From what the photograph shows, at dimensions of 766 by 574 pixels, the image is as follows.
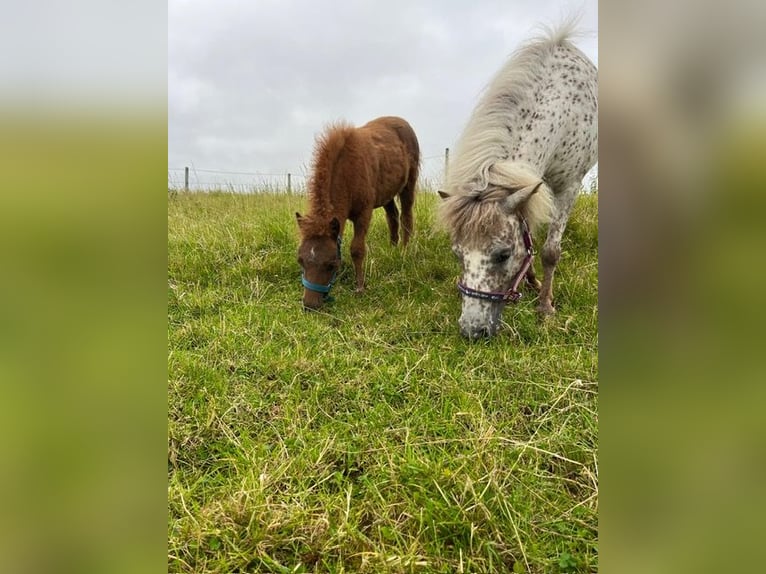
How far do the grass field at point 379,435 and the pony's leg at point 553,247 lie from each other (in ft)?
0.60

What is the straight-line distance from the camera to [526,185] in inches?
131

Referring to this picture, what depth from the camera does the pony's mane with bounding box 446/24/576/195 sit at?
3.57m

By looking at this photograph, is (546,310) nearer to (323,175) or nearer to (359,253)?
(359,253)

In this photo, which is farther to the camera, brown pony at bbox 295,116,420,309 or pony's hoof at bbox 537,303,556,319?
brown pony at bbox 295,116,420,309

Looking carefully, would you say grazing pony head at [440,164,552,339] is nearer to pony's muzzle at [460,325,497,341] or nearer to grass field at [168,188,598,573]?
pony's muzzle at [460,325,497,341]

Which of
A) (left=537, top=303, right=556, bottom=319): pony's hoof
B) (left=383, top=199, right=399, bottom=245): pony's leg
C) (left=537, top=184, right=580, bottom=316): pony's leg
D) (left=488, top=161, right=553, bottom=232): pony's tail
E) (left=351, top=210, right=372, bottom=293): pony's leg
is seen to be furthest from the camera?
(left=383, top=199, right=399, bottom=245): pony's leg

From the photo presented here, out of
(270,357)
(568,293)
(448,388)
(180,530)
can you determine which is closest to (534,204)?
(568,293)

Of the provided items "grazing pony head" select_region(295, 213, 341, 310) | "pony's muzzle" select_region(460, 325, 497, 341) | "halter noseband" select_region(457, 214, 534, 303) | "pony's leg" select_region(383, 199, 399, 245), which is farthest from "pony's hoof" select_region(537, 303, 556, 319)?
"pony's leg" select_region(383, 199, 399, 245)

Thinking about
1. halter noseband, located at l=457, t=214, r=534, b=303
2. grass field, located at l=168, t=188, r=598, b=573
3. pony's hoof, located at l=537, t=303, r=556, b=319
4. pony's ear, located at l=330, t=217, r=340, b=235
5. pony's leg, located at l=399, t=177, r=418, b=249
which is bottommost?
grass field, located at l=168, t=188, r=598, b=573

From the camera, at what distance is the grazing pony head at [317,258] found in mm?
4219
